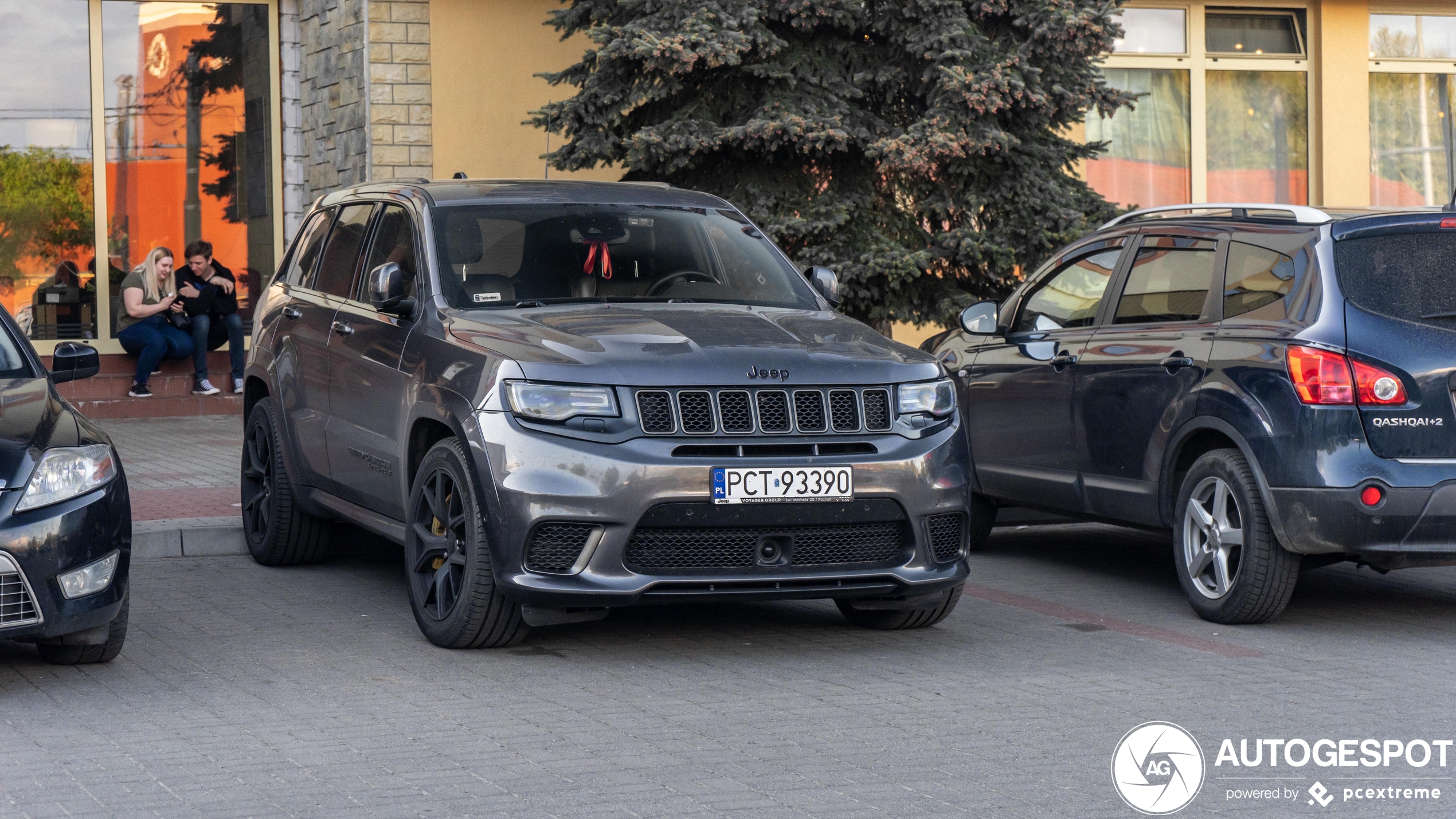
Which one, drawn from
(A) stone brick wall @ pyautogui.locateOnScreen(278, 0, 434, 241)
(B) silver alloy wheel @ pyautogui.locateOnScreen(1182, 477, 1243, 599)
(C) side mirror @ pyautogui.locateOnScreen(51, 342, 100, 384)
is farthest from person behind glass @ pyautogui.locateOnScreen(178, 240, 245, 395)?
(B) silver alloy wheel @ pyautogui.locateOnScreen(1182, 477, 1243, 599)

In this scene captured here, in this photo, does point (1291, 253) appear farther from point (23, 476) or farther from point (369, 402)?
point (23, 476)

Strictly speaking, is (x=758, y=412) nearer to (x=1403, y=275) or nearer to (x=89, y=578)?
(x=89, y=578)

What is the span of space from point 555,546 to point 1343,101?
1529 cm

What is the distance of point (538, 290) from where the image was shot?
7.14m

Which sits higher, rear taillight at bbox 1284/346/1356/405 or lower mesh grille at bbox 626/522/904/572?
rear taillight at bbox 1284/346/1356/405

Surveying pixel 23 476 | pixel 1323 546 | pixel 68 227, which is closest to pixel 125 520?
pixel 23 476

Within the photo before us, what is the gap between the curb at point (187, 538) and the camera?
355 inches

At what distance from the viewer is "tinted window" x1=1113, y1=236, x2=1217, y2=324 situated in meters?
7.64

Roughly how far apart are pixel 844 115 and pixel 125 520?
26.5ft

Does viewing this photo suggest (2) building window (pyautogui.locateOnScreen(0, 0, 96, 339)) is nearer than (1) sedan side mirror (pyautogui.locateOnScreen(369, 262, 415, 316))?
No

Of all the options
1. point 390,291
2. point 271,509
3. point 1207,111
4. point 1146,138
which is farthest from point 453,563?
point 1207,111

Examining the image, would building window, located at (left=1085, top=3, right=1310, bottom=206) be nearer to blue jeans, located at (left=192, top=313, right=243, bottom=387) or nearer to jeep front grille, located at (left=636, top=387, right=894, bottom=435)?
blue jeans, located at (left=192, top=313, right=243, bottom=387)

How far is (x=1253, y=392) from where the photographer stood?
699 cm

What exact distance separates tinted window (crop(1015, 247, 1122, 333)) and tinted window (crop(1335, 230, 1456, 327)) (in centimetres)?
150
